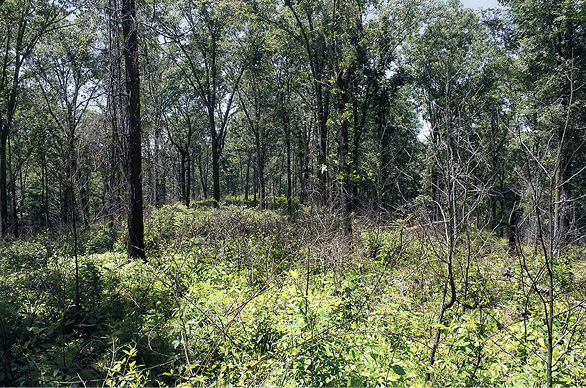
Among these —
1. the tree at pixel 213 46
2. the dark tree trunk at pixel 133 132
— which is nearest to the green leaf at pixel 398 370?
the dark tree trunk at pixel 133 132

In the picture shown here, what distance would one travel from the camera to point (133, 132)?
784cm

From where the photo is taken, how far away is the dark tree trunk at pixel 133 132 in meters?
7.71

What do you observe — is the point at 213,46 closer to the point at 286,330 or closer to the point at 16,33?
the point at 16,33

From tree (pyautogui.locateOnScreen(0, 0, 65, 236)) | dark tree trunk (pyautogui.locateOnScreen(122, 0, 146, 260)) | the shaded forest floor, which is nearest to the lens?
the shaded forest floor

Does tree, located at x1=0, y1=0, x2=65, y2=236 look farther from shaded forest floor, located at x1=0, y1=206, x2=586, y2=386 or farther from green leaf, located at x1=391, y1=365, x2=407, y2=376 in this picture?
green leaf, located at x1=391, y1=365, x2=407, y2=376

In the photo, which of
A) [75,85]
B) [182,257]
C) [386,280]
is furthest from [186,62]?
[386,280]

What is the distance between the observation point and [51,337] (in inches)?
A: 161

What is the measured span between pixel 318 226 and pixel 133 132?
192 inches

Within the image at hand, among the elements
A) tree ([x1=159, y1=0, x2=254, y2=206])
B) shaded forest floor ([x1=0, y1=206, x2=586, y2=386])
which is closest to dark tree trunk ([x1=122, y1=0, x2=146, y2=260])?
shaded forest floor ([x1=0, y1=206, x2=586, y2=386])

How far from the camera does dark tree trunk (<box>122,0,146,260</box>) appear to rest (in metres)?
7.71

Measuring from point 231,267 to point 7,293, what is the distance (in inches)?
130

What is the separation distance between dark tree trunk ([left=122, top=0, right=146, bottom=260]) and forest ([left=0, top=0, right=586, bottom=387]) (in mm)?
52

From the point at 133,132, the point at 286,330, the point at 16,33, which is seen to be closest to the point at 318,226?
the point at 286,330

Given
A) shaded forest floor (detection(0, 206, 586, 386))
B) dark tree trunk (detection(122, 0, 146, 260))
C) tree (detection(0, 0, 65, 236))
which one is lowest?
shaded forest floor (detection(0, 206, 586, 386))
